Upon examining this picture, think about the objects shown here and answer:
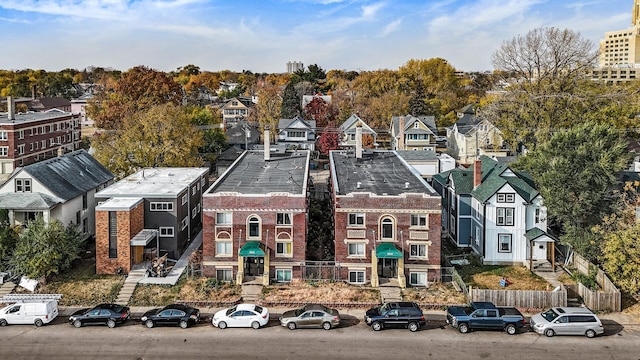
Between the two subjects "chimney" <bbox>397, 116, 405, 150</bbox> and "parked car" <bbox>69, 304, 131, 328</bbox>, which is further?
"chimney" <bbox>397, 116, 405, 150</bbox>

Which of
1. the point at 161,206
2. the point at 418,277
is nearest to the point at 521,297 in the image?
the point at 418,277

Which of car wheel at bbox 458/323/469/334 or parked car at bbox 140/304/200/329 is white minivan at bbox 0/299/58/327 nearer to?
parked car at bbox 140/304/200/329

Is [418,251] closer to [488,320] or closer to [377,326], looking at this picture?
[488,320]

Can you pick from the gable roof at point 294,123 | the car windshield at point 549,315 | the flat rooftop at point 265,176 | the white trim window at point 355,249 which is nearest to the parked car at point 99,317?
the flat rooftop at point 265,176

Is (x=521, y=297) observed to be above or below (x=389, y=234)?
below

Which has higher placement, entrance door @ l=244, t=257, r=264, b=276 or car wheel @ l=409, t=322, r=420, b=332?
entrance door @ l=244, t=257, r=264, b=276

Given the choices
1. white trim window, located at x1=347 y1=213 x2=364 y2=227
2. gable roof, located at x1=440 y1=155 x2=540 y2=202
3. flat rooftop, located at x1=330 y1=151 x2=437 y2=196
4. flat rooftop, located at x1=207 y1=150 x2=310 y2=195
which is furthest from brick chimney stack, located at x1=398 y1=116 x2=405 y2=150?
white trim window, located at x1=347 y1=213 x2=364 y2=227
